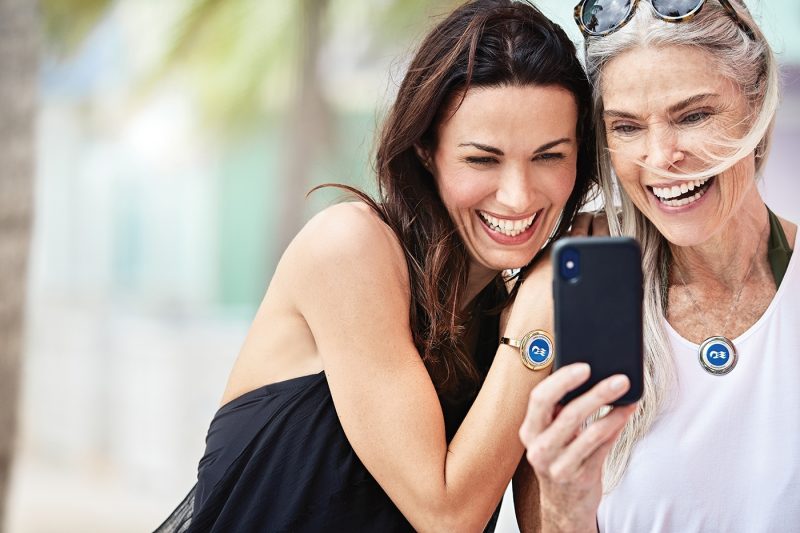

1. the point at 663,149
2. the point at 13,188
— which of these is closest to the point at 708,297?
the point at 663,149

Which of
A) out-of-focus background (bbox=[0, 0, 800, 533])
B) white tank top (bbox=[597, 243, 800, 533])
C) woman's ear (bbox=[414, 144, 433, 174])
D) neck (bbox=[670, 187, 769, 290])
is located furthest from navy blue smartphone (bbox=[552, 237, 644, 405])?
out-of-focus background (bbox=[0, 0, 800, 533])

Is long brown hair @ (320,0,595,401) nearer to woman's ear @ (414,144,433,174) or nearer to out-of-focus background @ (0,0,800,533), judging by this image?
woman's ear @ (414,144,433,174)

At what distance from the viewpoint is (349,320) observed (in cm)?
199

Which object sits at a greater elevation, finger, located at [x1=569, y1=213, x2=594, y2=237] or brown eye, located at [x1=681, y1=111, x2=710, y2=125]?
brown eye, located at [x1=681, y1=111, x2=710, y2=125]

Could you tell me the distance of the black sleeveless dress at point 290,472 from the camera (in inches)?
78.7

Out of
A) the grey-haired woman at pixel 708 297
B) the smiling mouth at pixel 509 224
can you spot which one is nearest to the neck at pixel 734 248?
the grey-haired woman at pixel 708 297

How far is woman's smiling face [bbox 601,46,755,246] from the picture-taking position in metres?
1.92

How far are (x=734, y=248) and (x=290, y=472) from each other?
102cm

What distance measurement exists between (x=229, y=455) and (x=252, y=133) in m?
6.94

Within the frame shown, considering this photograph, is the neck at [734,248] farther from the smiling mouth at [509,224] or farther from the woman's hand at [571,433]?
the woman's hand at [571,433]

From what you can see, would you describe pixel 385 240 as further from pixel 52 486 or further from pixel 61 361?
pixel 61 361

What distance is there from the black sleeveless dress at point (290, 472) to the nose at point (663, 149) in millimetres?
632

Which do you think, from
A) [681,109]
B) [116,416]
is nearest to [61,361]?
[116,416]

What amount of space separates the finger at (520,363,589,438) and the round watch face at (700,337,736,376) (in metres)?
0.57
